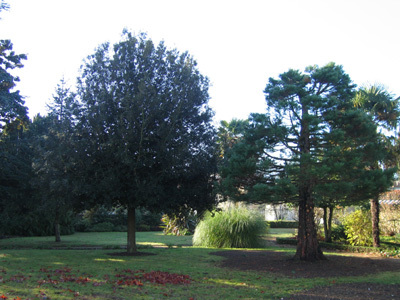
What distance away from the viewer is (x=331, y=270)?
34.4 feet

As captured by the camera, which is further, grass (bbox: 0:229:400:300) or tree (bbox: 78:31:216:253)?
tree (bbox: 78:31:216:253)

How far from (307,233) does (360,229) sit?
831cm

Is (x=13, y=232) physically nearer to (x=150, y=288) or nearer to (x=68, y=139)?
(x=68, y=139)

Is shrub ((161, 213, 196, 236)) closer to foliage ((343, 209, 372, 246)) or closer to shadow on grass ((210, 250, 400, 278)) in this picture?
foliage ((343, 209, 372, 246))

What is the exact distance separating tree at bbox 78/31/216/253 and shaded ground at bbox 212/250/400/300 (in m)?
2.93

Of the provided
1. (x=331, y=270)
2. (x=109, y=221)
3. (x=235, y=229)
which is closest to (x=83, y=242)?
(x=235, y=229)

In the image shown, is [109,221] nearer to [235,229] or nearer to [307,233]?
[235,229]

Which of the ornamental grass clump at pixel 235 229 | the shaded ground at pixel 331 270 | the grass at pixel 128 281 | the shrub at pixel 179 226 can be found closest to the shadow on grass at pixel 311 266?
the shaded ground at pixel 331 270

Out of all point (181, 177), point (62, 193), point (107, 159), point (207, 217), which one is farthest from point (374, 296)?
point (207, 217)

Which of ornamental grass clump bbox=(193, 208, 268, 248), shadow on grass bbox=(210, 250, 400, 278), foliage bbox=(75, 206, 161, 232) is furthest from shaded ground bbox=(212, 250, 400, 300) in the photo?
foliage bbox=(75, 206, 161, 232)

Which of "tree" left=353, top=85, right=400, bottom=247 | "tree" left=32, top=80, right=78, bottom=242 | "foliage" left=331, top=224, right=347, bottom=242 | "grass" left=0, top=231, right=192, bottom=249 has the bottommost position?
"grass" left=0, top=231, right=192, bottom=249

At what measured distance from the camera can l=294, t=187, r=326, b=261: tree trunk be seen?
11.8 m

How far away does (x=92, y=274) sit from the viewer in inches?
361

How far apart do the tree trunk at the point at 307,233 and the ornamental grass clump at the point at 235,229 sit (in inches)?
239
